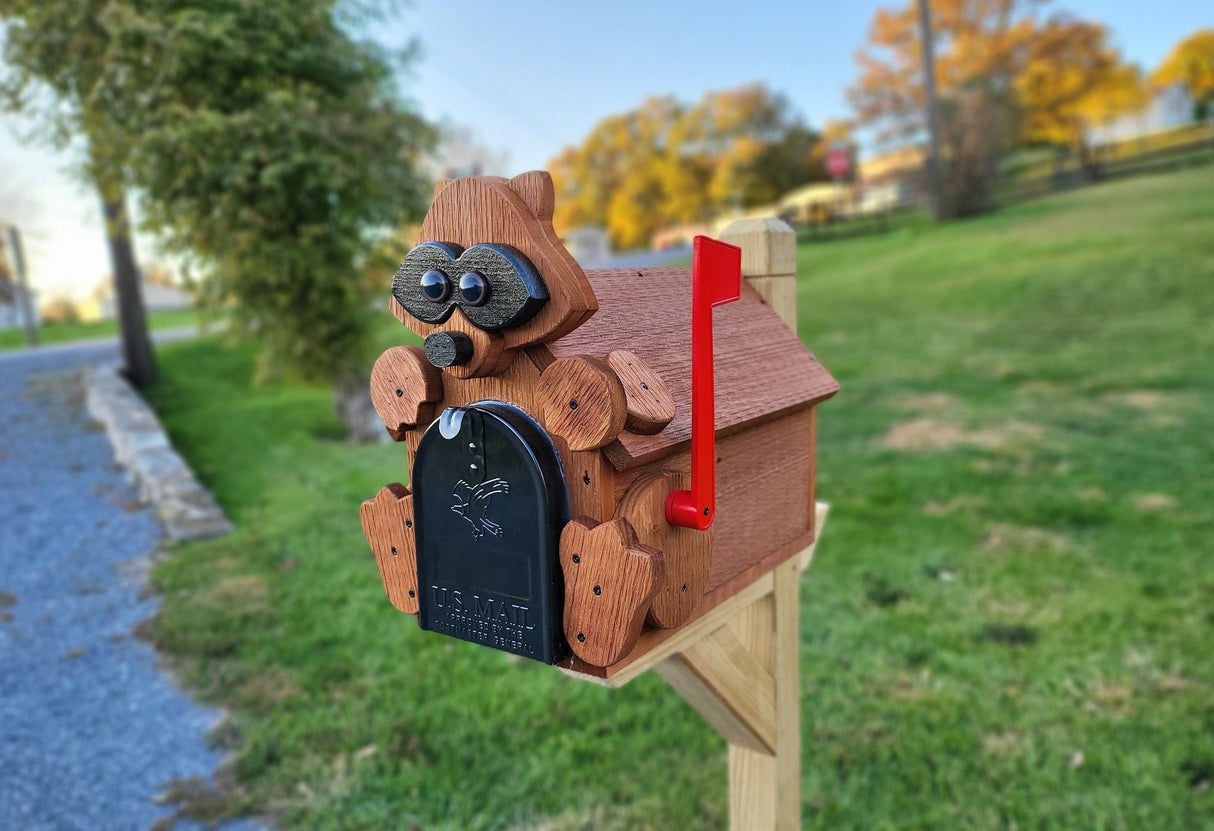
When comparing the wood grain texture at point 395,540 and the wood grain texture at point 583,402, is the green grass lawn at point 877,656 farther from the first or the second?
the wood grain texture at point 583,402

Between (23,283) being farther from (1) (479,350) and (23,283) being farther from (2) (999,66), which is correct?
(2) (999,66)

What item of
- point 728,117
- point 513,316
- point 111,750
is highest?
point 728,117

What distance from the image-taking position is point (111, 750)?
3.26 meters

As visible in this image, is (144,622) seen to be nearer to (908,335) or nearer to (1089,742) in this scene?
(1089,742)

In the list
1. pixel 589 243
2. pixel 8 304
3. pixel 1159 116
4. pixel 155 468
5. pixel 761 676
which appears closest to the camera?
pixel 761 676

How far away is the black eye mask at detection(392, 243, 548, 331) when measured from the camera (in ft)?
3.17

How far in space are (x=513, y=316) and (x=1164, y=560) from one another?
Result: 14.0ft

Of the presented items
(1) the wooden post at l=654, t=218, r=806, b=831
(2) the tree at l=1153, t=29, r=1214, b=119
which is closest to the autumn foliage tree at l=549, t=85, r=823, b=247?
(2) the tree at l=1153, t=29, r=1214, b=119

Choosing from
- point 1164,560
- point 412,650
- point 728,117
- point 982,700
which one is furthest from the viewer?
point 728,117

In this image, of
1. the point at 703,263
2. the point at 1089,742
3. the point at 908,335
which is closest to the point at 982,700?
the point at 1089,742

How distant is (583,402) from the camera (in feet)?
3.17

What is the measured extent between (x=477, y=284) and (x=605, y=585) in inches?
15.2

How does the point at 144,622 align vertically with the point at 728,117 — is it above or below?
below

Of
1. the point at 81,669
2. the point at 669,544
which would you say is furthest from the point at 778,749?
the point at 81,669
